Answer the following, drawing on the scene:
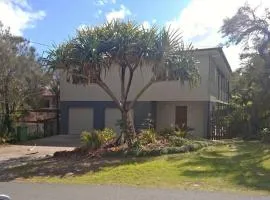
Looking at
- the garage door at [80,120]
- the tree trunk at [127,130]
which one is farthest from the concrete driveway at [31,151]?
the tree trunk at [127,130]

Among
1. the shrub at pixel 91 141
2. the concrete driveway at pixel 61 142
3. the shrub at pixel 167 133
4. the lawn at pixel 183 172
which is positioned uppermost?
the shrub at pixel 167 133

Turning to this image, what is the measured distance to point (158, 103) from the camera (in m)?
30.7

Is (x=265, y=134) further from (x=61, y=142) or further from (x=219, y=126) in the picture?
(x=61, y=142)

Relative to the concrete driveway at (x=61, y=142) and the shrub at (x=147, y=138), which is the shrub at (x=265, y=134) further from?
the concrete driveway at (x=61, y=142)

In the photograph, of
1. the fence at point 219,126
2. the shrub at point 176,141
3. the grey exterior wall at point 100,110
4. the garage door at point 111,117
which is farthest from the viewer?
the garage door at point 111,117

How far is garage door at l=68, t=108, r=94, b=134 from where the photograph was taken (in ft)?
105

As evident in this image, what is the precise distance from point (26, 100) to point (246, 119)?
13.8m

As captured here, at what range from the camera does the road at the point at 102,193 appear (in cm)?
1008

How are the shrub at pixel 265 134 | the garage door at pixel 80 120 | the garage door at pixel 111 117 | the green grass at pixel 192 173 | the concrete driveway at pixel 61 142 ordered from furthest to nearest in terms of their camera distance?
the garage door at pixel 80 120, the garage door at pixel 111 117, the concrete driveway at pixel 61 142, the shrub at pixel 265 134, the green grass at pixel 192 173

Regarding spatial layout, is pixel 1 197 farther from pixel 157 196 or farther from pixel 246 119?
pixel 246 119

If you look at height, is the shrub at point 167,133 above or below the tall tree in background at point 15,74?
below

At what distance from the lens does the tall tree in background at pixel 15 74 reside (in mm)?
26406

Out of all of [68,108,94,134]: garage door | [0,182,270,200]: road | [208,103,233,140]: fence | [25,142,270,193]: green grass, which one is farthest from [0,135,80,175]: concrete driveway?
[208,103,233,140]: fence

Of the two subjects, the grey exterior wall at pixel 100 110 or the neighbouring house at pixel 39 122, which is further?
the neighbouring house at pixel 39 122
